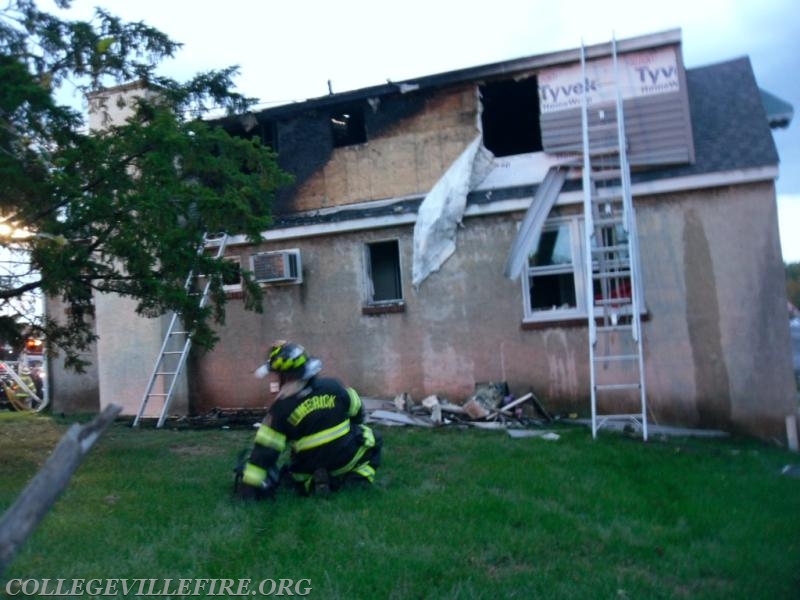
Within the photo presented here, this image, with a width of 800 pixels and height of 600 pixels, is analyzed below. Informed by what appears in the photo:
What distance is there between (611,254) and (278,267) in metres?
4.76

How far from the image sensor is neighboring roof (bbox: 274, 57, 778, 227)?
10.2m

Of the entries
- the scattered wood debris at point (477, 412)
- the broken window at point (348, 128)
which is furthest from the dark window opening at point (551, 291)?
the broken window at point (348, 128)

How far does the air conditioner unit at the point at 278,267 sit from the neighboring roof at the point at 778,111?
7576mm

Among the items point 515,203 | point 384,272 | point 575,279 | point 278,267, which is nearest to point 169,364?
point 278,267

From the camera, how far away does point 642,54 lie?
11.0 meters

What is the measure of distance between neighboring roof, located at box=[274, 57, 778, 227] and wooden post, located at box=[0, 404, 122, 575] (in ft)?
29.1

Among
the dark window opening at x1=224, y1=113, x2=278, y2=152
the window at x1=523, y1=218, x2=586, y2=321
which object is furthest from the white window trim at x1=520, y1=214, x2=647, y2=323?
the dark window opening at x1=224, y1=113, x2=278, y2=152

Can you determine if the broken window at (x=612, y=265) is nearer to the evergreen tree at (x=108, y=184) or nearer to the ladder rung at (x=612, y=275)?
the ladder rung at (x=612, y=275)

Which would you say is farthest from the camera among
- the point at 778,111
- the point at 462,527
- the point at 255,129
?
the point at 255,129

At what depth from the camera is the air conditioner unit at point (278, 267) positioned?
11.9m

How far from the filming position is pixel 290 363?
629 cm

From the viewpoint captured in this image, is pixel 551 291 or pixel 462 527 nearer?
pixel 462 527

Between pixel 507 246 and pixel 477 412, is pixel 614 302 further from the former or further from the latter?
pixel 477 412

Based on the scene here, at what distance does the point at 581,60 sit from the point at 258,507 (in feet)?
25.8
